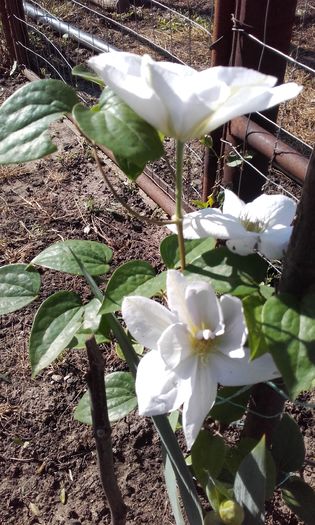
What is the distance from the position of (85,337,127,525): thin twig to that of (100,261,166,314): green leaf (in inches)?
2.6

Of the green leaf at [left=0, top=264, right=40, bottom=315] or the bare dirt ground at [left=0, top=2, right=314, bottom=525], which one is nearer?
the green leaf at [left=0, top=264, right=40, bottom=315]

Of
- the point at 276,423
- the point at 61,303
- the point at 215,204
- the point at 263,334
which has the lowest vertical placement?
the point at 215,204

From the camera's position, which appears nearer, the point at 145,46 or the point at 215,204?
the point at 215,204

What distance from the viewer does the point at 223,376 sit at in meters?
0.70

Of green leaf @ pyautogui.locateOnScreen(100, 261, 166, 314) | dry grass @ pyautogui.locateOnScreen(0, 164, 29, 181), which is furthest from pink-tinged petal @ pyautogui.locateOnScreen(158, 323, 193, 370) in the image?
dry grass @ pyautogui.locateOnScreen(0, 164, 29, 181)

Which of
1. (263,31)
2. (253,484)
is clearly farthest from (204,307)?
(263,31)

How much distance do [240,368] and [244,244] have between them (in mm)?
152

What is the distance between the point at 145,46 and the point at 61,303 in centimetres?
331

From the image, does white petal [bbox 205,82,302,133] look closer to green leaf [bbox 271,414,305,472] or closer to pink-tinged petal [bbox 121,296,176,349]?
pink-tinged petal [bbox 121,296,176,349]

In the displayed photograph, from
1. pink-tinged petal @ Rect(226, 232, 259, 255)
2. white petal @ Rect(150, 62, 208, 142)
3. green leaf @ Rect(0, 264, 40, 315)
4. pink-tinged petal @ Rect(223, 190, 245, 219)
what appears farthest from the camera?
green leaf @ Rect(0, 264, 40, 315)

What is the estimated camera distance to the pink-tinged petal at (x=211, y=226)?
712 millimetres

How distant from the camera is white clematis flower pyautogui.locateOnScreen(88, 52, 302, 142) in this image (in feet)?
1.70

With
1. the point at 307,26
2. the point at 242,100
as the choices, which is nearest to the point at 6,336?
the point at 242,100

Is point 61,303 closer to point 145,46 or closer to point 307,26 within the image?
point 145,46
